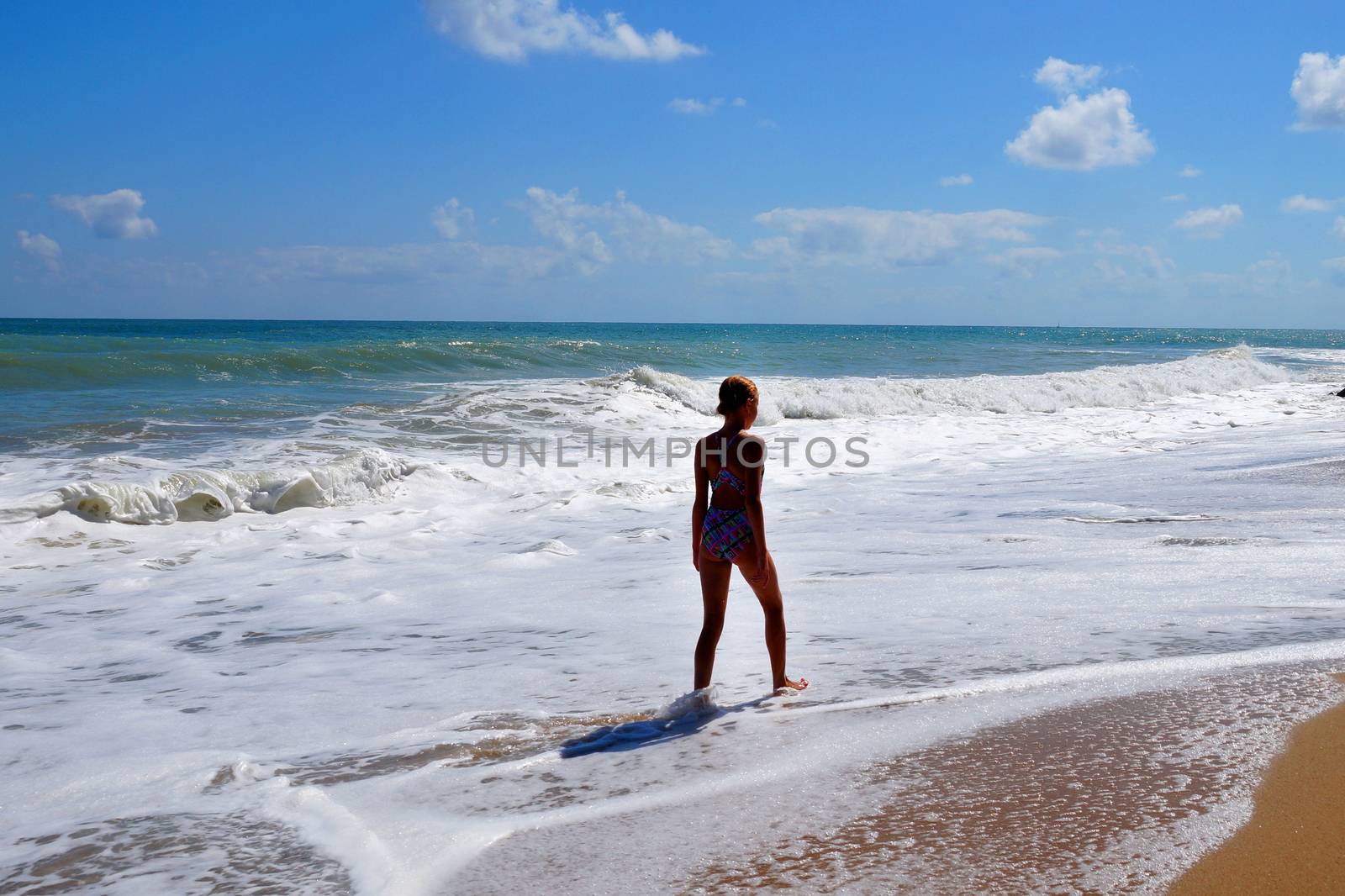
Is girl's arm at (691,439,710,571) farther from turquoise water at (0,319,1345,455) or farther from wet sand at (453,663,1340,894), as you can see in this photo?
turquoise water at (0,319,1345,455)

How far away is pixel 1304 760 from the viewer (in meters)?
3.14

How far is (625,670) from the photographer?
479cm

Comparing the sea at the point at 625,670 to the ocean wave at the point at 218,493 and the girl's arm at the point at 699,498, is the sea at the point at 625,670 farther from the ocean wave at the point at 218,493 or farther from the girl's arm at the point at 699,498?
the girl's arm at the point at 699,498

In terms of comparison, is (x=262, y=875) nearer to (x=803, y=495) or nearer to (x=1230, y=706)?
(x=1230, y=706)

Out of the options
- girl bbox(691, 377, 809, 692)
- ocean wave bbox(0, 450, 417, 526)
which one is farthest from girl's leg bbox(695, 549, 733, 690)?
ocean wave bbox(0, 450, 417, 526)

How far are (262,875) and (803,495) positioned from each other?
314 inches

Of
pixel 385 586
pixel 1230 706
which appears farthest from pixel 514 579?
pixel 1230 706

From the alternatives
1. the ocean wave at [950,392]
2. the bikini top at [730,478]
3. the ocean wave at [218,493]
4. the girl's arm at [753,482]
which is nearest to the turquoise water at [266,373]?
the ocean wave at [218,493]

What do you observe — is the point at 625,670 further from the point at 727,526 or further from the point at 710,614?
the point at 727,526

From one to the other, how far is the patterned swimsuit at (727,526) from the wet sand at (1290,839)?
78.3 inches

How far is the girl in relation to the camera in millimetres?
4008

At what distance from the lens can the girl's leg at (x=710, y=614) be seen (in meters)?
4.14

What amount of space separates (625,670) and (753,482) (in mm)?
1357

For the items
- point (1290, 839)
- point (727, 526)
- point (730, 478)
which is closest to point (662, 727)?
point (727, 526)
